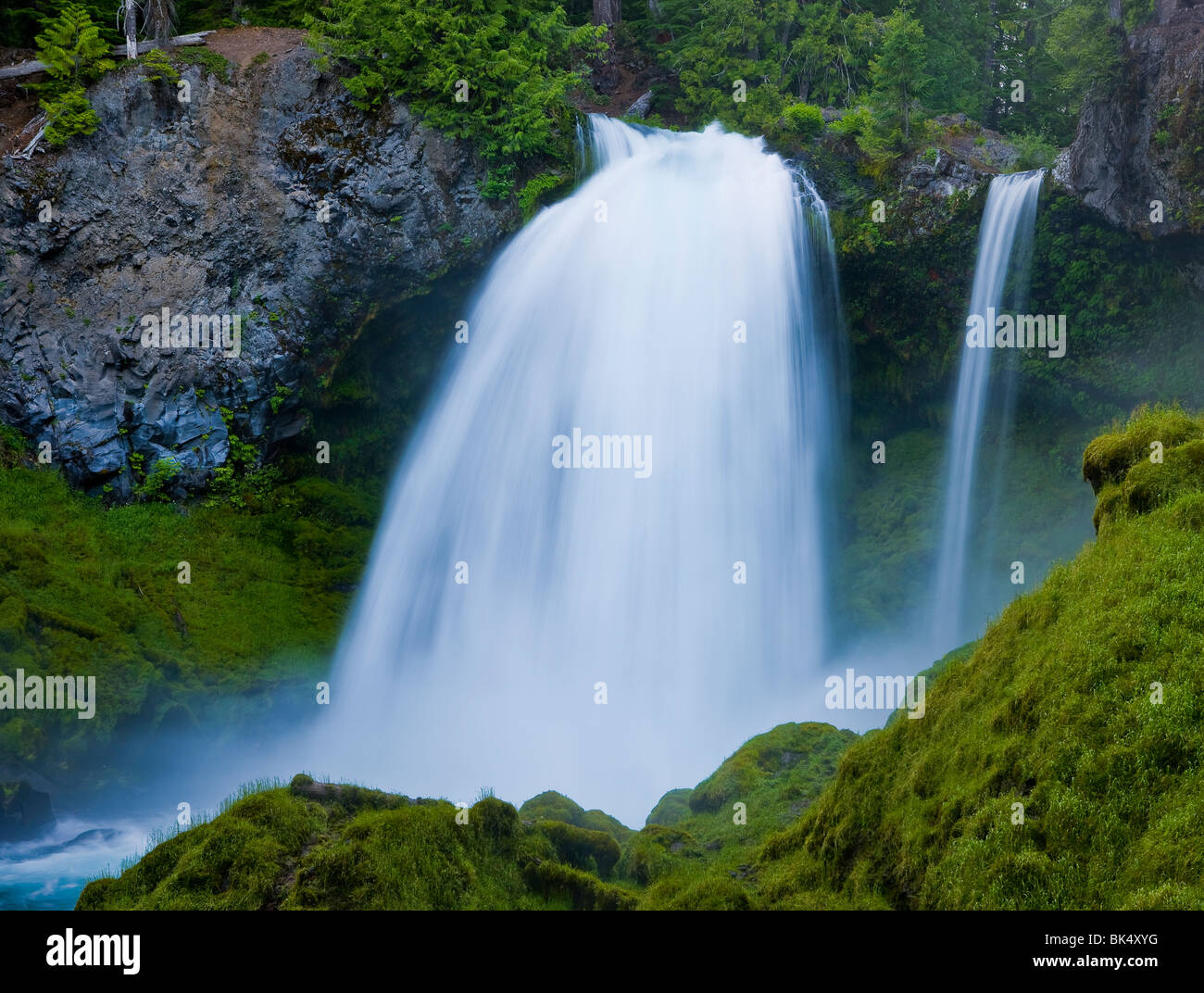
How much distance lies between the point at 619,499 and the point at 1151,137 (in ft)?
37.5

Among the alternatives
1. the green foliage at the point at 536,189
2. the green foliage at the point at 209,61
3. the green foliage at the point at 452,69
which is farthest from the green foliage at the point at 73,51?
the green foliage at the point at 536,189

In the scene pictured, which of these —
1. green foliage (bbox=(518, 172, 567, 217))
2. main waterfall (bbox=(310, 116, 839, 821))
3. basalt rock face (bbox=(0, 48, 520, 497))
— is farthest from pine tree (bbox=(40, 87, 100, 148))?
green foliage (bbox=(518, 172, 567, 217))

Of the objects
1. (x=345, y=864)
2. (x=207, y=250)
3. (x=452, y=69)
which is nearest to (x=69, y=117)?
(x=207, y=250)

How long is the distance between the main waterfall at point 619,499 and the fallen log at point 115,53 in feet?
28.7

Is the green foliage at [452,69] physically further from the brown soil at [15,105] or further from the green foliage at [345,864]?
the green foliage at [345,864]

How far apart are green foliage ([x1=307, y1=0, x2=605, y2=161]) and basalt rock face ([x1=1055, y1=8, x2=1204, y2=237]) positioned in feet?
34.1

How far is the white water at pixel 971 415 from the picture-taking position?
1742cm

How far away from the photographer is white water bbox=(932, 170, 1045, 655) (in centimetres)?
1742

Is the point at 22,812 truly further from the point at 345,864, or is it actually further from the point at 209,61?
the point at 209,61

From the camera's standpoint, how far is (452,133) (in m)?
18.5

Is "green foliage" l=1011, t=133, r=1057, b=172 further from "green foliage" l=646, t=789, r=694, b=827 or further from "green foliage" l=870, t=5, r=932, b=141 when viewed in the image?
"green foliage" l=646, t=789, r=694, b=827

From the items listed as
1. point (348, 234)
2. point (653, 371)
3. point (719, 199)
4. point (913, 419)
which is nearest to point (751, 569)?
point (653, 371)
